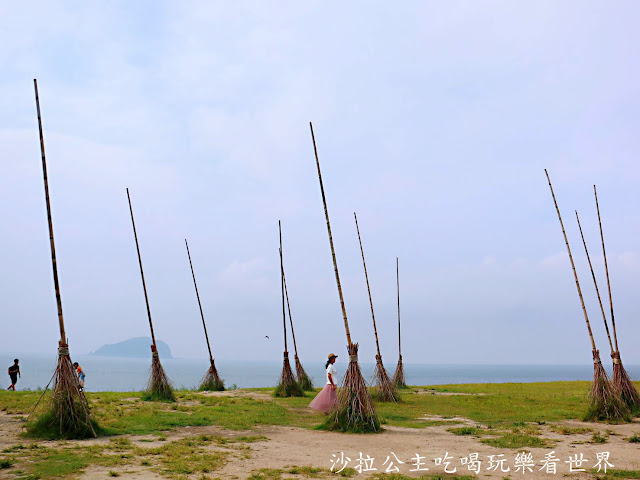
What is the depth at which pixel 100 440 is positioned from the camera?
28.1 feet

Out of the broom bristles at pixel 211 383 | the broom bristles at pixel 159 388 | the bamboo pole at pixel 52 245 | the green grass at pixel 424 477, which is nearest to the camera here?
the green grass at pixel 424 477

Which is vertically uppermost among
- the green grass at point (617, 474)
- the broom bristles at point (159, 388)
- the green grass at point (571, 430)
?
the broom bristles at point (159, 388)

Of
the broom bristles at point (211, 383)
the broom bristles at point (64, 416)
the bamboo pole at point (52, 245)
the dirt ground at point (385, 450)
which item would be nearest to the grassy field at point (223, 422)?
the dirt ground at point (385, 450)

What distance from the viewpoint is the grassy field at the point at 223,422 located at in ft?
22.4

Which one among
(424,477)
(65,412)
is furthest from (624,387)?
(65,412)

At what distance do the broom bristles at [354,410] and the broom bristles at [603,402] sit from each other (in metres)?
4.92

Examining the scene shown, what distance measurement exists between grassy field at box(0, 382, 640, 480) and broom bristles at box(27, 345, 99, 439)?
33 cm

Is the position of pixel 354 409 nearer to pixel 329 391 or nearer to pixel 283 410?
pixel 329 391

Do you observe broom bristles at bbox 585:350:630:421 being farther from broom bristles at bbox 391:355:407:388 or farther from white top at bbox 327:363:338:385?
broom bristles at bbox 391:355:407:388

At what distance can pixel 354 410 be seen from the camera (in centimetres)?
987

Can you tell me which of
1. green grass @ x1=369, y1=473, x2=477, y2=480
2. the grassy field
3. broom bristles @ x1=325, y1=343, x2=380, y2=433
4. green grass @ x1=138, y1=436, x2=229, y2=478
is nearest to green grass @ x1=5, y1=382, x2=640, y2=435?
the grassy field

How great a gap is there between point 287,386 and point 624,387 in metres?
9.64

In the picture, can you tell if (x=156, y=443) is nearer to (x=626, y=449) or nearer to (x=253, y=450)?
(x=253, y=450)

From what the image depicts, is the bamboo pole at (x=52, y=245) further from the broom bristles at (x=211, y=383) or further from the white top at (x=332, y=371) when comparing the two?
the broom bristles at (x=211, y=383)
